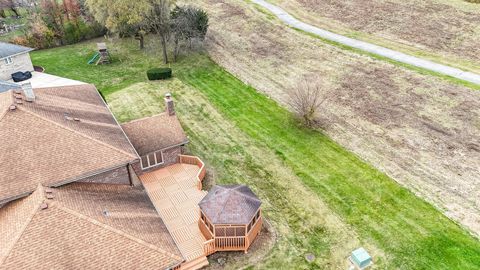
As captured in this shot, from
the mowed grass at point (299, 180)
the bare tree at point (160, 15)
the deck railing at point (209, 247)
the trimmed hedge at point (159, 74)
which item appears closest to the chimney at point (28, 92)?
the mowed grass at point (299, 180)

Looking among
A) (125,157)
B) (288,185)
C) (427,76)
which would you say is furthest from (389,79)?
(125,157)

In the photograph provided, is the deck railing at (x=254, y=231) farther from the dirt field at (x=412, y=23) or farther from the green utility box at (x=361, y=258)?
the dirt field at (x=412, y=23)

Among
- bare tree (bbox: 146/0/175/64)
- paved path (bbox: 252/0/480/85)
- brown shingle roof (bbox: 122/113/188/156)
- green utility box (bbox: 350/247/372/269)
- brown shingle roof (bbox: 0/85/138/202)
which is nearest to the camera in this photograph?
brown shingle roof (bbox: 0/85/138/202)

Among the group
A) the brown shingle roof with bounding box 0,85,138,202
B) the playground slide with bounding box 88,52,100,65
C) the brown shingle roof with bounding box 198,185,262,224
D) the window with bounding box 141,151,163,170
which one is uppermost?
the brown shingle roof with bounding box 0,85,138,202

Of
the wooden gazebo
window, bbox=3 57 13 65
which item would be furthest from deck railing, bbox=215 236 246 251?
window, bbox=3 57 13 65

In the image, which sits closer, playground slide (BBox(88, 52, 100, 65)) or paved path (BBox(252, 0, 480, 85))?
paved path (BBox(252, 0, 480, 85))

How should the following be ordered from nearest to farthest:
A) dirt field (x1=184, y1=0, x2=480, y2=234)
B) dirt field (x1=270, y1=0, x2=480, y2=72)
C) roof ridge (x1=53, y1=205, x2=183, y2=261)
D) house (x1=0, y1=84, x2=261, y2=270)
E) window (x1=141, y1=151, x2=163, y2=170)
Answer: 1. house (x1=0, y1=84, x2=261, y2=270)
2. roof ridge (x1=53, y1=205, x2=183, y2=261)
3. dirt field (x1=184, y1=0, x2=480, y2=234)
4. window (x1=141, y1=151, x2=163, y2=170)
5. dirt field (x1=270, y1=0, x2=480, y2=72)

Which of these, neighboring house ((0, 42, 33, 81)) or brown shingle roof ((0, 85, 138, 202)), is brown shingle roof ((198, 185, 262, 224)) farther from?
neighboring house ((0, 42, 33, 81))
